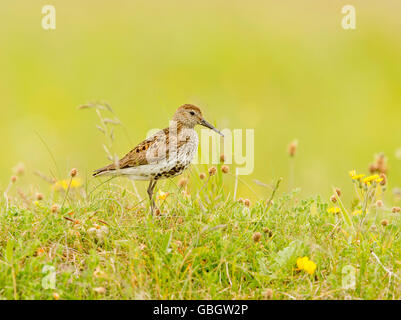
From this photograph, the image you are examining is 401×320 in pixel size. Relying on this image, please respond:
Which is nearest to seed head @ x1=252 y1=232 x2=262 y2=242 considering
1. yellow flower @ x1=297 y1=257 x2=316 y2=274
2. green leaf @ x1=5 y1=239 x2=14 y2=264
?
yellow flower @ x1=297 y1=257 x2=316 y2=274

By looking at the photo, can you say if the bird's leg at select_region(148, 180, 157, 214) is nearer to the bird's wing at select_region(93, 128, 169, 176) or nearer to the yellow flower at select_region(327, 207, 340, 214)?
the bird's wing at select_region(93, 128, 169, 176)

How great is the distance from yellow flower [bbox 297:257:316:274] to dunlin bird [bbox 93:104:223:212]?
4.92 ft

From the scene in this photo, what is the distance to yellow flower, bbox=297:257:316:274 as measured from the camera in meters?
5.56

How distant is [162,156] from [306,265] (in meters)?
1.94

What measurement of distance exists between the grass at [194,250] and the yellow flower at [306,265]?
69mm

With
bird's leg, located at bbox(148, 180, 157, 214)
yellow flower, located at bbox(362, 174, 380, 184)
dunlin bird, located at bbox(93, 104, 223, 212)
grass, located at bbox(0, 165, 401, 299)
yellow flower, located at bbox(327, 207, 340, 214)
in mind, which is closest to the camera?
grass, located at bbox(0, 165, 401, 299)

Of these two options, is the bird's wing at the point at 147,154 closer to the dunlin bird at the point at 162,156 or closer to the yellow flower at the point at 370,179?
the dunlin bird at the point at 162,156

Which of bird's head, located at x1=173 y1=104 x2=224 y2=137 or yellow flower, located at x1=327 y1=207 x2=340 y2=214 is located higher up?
bird's head, located at x1=173 y1=104 x2=224 y2=137

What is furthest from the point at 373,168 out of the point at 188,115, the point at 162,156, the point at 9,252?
the point at 9,252

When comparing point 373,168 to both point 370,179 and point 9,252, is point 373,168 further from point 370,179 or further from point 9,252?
point 9,252

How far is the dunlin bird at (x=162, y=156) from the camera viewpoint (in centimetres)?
688
